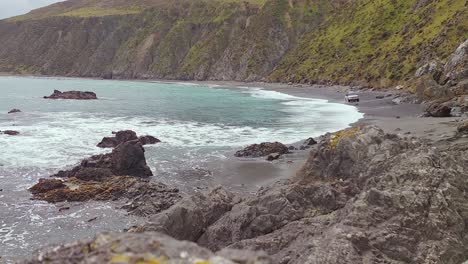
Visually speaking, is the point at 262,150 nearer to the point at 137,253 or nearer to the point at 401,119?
the point at 401,119

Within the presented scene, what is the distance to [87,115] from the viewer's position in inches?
2571

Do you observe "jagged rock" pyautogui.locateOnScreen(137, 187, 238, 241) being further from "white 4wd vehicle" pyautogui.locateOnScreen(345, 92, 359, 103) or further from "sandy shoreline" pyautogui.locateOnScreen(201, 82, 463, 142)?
"white 4wd vehicle" pyautogui.locateOnScreen(345, 92, 359, 103)

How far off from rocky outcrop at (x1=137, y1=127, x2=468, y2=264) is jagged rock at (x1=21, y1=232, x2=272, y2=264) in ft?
13.0

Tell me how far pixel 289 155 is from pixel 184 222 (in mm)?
19721

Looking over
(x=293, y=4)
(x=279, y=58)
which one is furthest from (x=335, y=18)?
(x=293, y=4)

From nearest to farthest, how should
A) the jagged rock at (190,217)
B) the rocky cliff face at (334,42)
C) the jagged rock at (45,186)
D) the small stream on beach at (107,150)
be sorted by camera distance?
the jagged rock at (190,217) < the small stream on beach at (107,150) < the jagged rock at (45,186) < the rocky cliff face at (334,42)

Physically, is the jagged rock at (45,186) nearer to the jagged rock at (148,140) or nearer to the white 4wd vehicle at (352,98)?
the jagged rock at (148,140)

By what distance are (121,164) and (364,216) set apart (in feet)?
76.0

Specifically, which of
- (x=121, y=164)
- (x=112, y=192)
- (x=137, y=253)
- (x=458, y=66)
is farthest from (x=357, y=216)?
(x=458, y=66)

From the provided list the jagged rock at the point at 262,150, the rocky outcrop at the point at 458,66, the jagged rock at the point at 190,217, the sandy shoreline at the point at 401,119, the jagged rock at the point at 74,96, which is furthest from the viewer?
the jagged rock at the point at 74,96

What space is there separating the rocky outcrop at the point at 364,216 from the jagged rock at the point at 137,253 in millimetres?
3951

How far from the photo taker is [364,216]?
30.3 ft

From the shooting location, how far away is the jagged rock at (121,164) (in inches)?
1124

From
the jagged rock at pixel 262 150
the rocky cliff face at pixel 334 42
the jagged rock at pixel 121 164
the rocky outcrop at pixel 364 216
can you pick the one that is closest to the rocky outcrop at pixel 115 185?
the jagged rock at pixel 121 164
